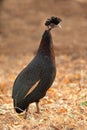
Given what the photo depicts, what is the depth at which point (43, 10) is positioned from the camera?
24.8 meters

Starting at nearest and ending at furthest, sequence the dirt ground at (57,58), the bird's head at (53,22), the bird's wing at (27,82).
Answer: the dirt ground at (57,58), the bird's wing at (27,82), the bird's head at (53,22)

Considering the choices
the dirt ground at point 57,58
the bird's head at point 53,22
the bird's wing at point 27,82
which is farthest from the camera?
the bird's head at point 53,22

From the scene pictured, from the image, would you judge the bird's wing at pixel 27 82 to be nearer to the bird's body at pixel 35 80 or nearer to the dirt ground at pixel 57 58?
the bird's body at pixel 35 80

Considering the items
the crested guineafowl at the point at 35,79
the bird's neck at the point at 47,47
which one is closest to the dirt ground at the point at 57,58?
the crested guineafowl at the point at 35,79

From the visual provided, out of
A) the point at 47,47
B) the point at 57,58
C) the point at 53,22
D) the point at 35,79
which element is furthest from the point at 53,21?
the point at 57,58

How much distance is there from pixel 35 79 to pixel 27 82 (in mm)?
123

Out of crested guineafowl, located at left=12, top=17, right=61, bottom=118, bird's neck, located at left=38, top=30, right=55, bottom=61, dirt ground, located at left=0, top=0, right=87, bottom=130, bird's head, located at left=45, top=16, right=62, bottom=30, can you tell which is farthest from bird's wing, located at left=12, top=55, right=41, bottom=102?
bird's head, located at left=45, top=16, right=62, bottom=30

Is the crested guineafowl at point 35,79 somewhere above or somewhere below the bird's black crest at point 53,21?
below

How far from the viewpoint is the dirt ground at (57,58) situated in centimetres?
863

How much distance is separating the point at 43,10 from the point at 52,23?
1593cm

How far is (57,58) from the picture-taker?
1795cm

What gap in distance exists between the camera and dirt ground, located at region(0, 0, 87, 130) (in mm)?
8633

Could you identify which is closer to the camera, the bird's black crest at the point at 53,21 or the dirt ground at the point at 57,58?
the dirt ground at the point at 57,58

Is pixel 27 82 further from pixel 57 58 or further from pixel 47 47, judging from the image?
pixel 57 58
